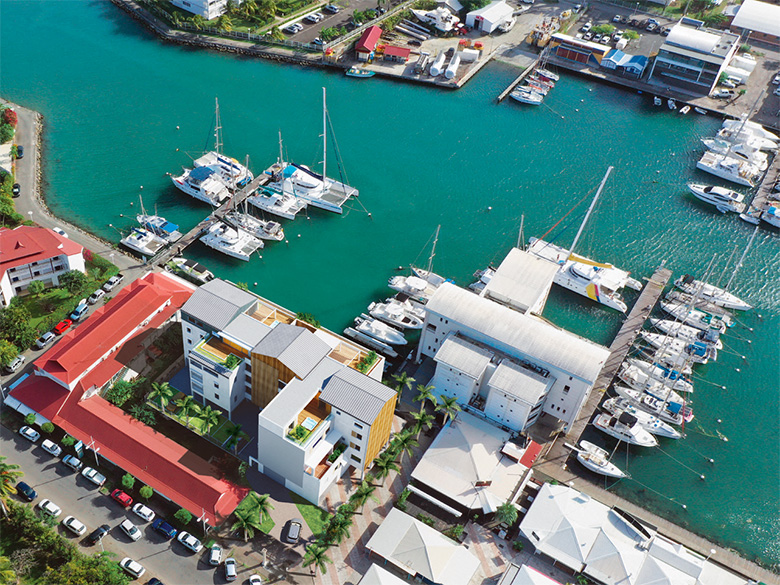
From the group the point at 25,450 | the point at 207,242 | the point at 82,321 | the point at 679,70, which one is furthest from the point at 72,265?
the point at 679,70

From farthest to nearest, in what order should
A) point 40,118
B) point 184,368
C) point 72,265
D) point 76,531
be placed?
point 40,118 < point 72,265 < point 184,368 < point 76,531

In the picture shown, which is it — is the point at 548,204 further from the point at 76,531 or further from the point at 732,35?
the point at 76,531

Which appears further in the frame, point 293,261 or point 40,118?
point 40,118

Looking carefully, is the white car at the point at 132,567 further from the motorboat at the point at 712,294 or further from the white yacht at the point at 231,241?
the motorboat at the point at 712,294

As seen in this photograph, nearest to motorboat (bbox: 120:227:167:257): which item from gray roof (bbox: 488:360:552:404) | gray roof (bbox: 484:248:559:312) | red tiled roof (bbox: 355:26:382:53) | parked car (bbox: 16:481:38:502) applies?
parked car (bbox: 16:481:38:502)

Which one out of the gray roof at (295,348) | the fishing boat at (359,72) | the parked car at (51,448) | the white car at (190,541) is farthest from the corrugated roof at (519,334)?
the fishing boat at (359,72)

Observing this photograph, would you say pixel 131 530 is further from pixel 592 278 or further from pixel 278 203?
pixel 592 278
